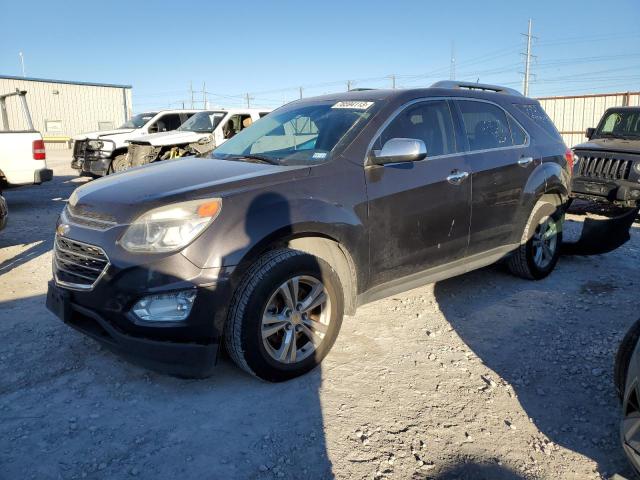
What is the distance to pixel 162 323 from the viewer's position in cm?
279

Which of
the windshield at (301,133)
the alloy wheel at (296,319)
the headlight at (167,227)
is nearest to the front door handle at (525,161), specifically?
the windshield at (301,133)

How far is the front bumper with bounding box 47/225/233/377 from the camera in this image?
9.02 ft

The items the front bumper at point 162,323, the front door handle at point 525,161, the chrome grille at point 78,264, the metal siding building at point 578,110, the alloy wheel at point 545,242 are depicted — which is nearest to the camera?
the front bumper at point 162,323

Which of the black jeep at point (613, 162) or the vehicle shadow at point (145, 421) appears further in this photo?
the black jeep at point (613, 162)

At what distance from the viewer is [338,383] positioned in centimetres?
320

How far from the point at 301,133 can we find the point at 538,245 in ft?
9.05

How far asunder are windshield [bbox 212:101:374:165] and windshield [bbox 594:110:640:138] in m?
7.47

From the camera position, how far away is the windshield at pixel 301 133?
3.62 metres

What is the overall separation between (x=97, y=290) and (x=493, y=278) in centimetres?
391

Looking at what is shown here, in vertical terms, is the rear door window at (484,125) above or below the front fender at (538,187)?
above

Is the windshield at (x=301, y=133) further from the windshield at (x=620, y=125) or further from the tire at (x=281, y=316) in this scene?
the windshield at (x=620, y=125)

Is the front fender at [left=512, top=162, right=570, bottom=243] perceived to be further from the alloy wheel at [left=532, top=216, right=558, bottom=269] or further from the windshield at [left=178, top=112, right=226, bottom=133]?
the windshield at [left=178, top=112, right=226, bottom=133]

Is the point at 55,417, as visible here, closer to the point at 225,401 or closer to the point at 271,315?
the point at 225,401

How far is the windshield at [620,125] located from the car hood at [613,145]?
0.18m
